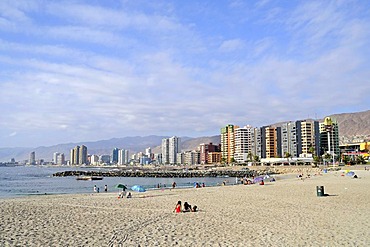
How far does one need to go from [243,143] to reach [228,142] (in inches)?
577

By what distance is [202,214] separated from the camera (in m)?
17.1

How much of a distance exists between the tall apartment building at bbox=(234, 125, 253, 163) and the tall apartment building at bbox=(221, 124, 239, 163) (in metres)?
6.02

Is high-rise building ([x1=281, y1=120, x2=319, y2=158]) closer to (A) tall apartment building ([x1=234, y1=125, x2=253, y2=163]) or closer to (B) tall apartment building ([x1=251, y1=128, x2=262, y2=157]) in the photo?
(B) tall apartment building ([x1=251, y1=128, x2=262, y2=157])

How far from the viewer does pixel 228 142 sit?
18238 cm

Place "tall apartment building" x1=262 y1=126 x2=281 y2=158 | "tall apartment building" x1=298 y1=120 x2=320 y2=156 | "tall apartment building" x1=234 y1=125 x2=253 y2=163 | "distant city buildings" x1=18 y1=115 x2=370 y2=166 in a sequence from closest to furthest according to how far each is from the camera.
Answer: "distant city buildings" x1=18 y1=115 x2=370 y2=166 < "tall apartment building" x1=298 y1=120 x2=320 y2=156 < "tall apartment building" x1=262 y1=126 x2=281 y2=158 < "tall apartment building" x1=234 y1=125 x2=253 y2=163

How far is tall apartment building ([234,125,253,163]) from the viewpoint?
166000mm

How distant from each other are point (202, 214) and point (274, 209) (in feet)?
13.5

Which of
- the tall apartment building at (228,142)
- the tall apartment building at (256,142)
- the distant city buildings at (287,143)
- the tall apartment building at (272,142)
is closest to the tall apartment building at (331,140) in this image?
the distant city buildings at (287,143)

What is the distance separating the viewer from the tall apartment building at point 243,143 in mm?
166000

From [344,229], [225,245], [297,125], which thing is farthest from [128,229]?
[297,125]

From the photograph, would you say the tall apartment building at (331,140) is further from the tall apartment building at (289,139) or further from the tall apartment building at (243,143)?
the tall apartment building at (243,143)

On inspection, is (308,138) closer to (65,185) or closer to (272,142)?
(272,142)

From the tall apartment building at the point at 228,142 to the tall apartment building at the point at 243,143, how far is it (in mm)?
6022

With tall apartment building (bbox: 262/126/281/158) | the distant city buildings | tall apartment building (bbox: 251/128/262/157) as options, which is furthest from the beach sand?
tall apartment building (bbox: 251/128/262/157)
